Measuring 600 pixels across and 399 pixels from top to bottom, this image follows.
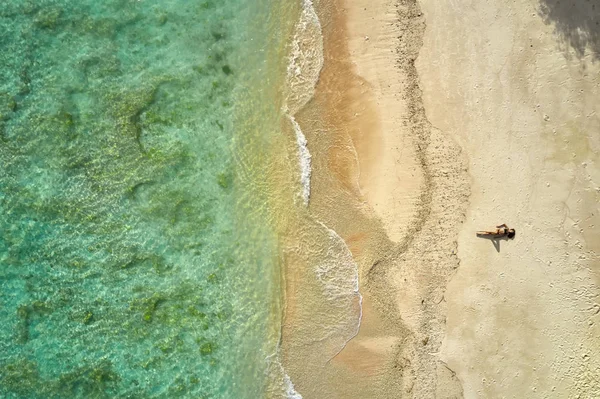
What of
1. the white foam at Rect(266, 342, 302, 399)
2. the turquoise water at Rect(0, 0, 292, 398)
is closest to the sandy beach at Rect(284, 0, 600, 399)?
the white foam at Rect(266, 342, 302, 399)

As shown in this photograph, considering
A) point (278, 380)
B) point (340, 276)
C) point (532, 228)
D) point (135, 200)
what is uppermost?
point (135, 200)

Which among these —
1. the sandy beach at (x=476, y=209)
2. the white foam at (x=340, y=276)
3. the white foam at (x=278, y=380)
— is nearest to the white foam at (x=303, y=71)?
the sandy beach at (x=476, y=209)

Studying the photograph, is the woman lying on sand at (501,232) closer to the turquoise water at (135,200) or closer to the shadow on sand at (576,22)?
the shadow on sand at (576,22)

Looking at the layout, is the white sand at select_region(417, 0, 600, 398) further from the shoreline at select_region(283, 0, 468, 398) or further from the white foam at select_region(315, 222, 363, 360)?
the white foam at select_region(315, 222, 363, 360)

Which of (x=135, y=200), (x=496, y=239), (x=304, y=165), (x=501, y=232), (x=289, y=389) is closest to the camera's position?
(x=501, y=232)

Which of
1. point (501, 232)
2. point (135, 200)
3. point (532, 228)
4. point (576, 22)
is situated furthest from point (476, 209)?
point (135, 200)

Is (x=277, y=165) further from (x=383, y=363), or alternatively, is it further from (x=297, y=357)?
(x=383, y=363)

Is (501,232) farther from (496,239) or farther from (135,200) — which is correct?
(135,200)
